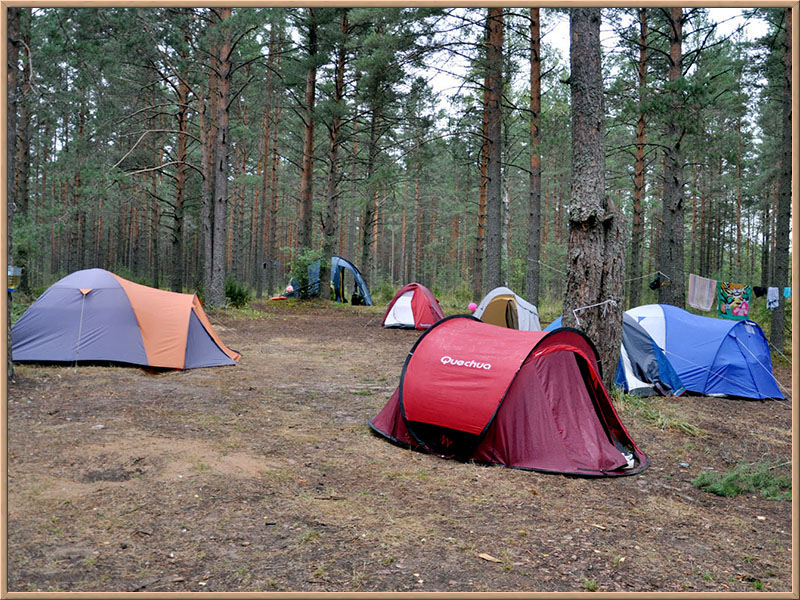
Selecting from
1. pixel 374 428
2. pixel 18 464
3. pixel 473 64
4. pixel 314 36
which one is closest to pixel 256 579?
pixel 18 464

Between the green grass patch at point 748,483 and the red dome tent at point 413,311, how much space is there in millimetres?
10206

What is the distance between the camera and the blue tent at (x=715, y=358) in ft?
28.5

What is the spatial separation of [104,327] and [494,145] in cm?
914

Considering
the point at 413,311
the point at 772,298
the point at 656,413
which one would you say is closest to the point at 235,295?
the point at 413,311

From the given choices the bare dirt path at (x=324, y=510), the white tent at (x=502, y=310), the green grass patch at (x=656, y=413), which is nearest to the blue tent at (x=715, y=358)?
the green grass patch at (x=656, y=413)

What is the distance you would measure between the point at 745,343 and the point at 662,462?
4589 millimetres

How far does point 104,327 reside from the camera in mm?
8148

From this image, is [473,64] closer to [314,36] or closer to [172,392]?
[314,36]

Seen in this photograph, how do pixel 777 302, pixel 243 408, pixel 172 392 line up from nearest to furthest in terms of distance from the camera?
pixel 243 408
pixel 172 392
pixel 777 302

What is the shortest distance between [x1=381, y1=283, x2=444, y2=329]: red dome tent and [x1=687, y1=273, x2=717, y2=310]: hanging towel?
6.09 m

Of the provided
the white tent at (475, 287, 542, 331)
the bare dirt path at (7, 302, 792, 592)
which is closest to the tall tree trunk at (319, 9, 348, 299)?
the white tent at (475, 287, 542, 331)

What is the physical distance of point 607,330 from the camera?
7.02m

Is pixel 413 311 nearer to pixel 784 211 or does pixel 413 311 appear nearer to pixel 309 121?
pixel 309 121

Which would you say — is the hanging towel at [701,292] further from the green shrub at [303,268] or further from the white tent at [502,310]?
the green shrub at [303,268]
